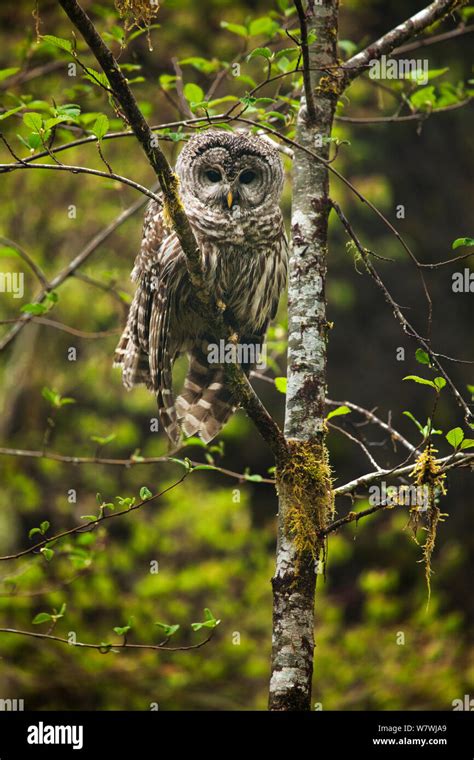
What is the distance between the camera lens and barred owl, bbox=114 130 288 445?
4.43 meters

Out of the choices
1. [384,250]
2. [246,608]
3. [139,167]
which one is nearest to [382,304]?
[384,250]

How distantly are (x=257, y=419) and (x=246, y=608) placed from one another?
15.7ft

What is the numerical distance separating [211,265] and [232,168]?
566 millimetres

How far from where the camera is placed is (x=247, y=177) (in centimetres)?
463

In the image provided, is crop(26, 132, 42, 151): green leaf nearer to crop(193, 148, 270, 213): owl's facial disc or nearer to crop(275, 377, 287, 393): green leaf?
crop(275, 377, 287, 393): green leaf

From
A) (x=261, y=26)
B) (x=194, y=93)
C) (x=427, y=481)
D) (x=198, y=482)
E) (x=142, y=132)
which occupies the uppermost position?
(x=261, y=26)

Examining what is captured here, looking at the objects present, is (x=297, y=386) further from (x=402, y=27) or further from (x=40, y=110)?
(x=40, y=110)

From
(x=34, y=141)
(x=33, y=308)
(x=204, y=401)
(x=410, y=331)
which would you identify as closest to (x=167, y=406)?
(x=204, y=401)

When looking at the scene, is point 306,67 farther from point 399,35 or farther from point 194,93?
point 399,35

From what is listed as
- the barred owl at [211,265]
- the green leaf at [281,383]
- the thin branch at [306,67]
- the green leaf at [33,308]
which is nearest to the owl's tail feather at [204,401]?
the barred owl at [211,265]

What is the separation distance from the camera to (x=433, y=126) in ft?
34.8

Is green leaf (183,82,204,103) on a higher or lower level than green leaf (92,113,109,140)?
higher

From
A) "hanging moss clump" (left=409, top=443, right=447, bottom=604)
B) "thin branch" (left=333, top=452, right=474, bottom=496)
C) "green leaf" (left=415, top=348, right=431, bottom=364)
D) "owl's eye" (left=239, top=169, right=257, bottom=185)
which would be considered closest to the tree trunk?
"thin branch" (left=333, top=452, right=474, bottom=496)

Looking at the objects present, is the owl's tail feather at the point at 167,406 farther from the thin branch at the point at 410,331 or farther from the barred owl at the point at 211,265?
the thin branch at the point at 410,331
